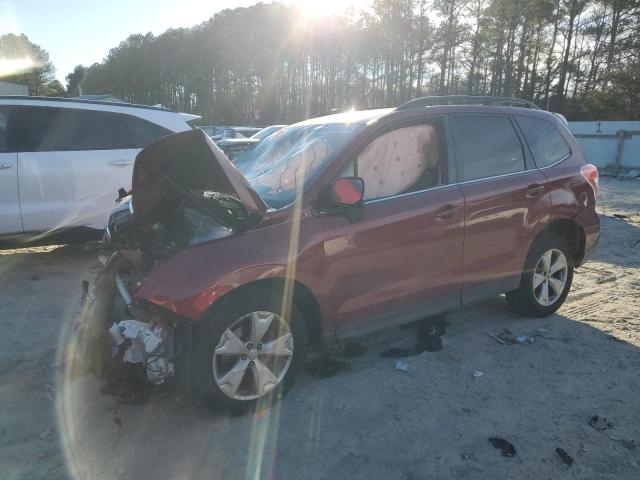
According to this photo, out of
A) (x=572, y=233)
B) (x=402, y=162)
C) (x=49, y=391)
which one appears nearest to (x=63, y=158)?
(x=49, y=391)

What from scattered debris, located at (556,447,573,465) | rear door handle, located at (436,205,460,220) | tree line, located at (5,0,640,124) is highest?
tree line, located at (5,0,640,124)

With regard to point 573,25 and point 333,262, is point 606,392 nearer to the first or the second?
point 333,262

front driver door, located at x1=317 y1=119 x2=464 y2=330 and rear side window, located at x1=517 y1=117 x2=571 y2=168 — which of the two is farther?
rear side window, located at x1=517 y1=117 x2=571 y2=168

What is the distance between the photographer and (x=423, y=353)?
388 cm

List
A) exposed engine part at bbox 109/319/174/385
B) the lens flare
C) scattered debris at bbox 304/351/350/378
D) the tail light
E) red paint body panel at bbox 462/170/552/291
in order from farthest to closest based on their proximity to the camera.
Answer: the lens flare
the tail light
red paint body panel at bbox 462/170/552/291
scattered debris at bbox 304/351/350/378
exposed engine part at bbox 109/319/174/385

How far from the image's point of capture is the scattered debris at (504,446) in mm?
2693

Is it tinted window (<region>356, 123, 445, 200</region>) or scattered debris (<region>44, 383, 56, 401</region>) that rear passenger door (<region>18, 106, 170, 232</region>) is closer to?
scattered debris (<region>44, 383, 56, 401</region>)

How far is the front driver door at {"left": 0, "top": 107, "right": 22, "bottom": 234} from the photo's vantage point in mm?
5539

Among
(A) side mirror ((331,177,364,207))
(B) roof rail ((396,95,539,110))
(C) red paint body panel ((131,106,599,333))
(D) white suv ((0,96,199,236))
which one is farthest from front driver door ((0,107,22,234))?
(B) roof rail ((396,95,539,110))

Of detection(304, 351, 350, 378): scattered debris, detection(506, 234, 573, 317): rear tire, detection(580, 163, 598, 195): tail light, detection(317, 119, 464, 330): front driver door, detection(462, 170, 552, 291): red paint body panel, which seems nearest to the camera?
detection(317, 119, 464, 330): front driver door

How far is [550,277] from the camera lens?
4.48m

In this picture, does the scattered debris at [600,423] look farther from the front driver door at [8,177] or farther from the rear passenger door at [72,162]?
the front driver door at [8,177]

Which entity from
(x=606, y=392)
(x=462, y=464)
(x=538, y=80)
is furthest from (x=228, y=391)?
(x=538, y=80)

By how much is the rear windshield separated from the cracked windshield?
27 millimetres
